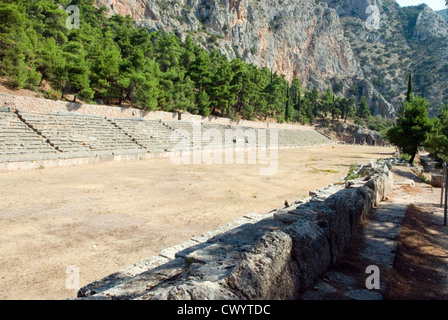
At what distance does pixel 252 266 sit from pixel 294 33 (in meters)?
135

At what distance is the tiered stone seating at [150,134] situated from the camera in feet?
74.9

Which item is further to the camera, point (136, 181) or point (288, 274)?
point (136, 181)

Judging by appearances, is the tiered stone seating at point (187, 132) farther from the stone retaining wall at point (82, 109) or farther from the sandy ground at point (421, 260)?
the sandy ground at point (421, 260)

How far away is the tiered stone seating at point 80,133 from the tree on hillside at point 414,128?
23391 mm

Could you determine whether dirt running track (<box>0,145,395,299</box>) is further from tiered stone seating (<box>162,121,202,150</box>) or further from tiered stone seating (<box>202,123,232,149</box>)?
tiered stone seating (<box>202,123,232,149</box>)

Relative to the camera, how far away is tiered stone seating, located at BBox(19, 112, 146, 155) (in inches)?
669

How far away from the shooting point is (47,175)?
12.8 meters

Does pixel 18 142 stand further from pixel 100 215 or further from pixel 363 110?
pixel 363 110

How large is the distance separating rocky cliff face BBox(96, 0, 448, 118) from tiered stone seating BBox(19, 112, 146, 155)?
6321cm

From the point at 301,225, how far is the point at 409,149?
27.7 m

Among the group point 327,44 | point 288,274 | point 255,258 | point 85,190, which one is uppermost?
point 327,44

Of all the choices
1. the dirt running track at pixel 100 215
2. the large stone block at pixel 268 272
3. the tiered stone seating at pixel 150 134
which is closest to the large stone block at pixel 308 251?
the large stone block at pixel 268 272
